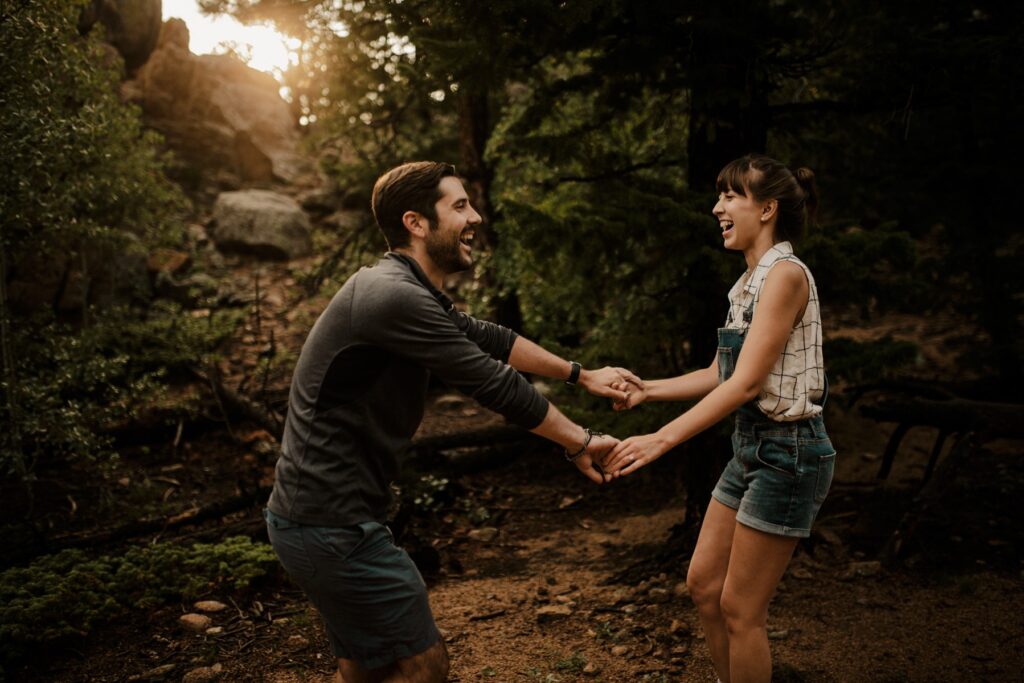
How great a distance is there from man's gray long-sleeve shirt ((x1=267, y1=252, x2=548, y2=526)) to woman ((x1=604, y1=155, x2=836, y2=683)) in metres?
0.95

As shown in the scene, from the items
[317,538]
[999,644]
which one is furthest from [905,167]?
[317,538]

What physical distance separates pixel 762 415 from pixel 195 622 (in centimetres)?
410

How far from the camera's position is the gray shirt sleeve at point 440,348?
2273mm

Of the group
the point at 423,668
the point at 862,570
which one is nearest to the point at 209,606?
the point at 423,668

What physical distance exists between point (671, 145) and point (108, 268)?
27.1 feet

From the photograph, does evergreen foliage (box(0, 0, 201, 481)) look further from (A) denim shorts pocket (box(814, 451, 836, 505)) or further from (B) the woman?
(A) denim shorts pocket (box(814, 451, 836, 505))

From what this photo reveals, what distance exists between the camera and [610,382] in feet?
11.6

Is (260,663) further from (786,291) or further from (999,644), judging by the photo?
(999,644)

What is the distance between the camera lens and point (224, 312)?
11.0 metres

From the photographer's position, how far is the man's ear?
263cm

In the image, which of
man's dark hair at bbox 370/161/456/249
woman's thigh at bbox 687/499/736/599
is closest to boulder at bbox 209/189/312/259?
man's dark hair at bbox 370/161/456/249

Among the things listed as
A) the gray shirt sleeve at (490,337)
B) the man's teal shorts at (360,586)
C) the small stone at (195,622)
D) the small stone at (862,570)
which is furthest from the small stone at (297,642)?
the small stone at (862,570)

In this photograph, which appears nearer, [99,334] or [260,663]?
[260,663]

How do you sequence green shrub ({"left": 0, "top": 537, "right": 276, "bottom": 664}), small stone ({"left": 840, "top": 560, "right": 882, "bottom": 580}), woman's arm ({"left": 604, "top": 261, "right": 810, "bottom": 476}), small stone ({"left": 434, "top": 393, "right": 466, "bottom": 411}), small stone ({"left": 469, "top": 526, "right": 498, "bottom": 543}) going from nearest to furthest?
woman's arm ({"left": 604, "top": 261, "right": 810, "bottom": 476}), green shrub ({"left": 0, "top": 537, "right": 276, "bottom": 664}), small stone ({"left": 840, "top": 560, "right": 882, "bottom": 580}), small stone ({"left": 469, "top": 526, "right": 498, "bottom": 543}), small stone ({"left": 434, "top": 393, "right": 466, "bottom": 411})
